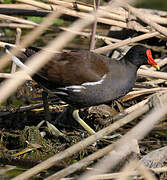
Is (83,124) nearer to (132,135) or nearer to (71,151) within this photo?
(71,151)

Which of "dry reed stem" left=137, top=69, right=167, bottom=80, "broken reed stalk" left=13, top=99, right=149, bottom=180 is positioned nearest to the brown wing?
"dry reed stem" left=137, top=69, right=167, bottom=80

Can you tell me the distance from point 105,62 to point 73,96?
43 cm

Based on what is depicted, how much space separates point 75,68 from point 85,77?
0.41 feet

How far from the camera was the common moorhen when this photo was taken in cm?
351

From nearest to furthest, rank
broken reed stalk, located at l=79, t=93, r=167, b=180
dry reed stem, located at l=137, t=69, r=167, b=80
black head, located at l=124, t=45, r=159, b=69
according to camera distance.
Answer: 1. broken reed stalk, located at l=79, t=93, r=167, b=180
2. black head, located at l=124, t=45, r=159, b=69
3. dry reed stem, located at l=137, t=69, r=167, b=80

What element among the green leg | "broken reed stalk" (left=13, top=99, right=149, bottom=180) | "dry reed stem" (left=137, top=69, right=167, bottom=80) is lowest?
the green leg

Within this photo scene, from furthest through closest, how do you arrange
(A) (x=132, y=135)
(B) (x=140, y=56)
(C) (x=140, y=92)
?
1. (C) (x=140, y=92)
2. (B) (x=140, y=56)
3. (A) (x=132, y=135)

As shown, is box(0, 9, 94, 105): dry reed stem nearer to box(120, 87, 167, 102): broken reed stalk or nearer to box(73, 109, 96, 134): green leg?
box(73, 109, 96, 134): green leg

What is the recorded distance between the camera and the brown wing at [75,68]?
3.53 meters

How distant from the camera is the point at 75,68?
11.6 ft

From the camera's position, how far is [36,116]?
448 cm

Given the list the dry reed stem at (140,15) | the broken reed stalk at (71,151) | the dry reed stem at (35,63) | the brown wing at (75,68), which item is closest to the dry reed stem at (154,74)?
the dry reed stem at (140,15)

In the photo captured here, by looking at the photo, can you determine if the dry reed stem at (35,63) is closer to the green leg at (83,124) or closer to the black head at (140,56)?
the black head at (140,56)

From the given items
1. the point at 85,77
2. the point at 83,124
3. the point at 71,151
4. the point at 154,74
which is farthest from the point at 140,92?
the point at 71,151
